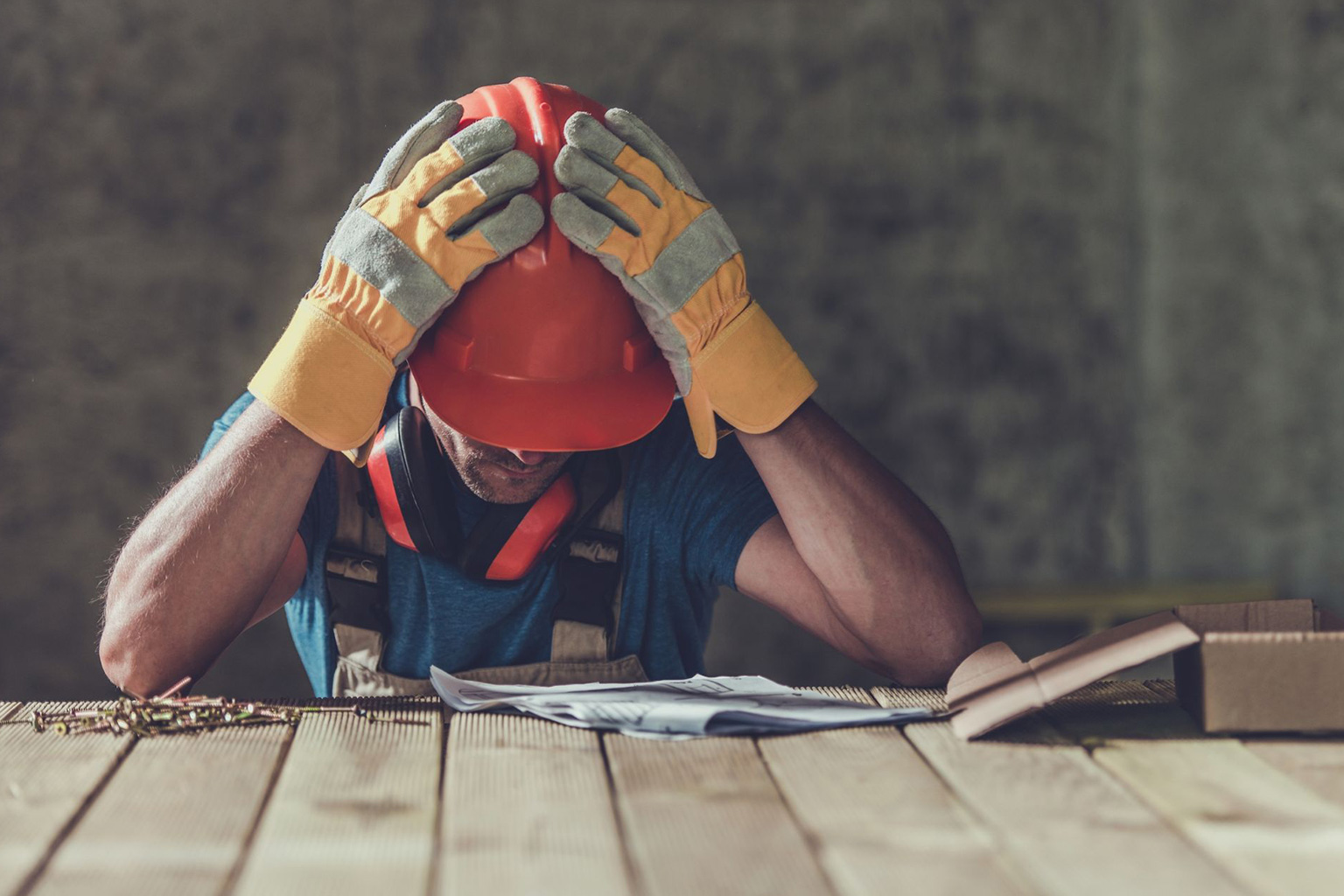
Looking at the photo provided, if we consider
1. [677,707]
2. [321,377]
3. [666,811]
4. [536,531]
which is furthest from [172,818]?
[536,531]

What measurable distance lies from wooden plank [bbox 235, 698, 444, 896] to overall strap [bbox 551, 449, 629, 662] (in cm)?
56

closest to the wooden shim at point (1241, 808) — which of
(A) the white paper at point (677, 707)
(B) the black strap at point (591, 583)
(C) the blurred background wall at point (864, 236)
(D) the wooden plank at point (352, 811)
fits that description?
(A) the white paper at point (677, 707)

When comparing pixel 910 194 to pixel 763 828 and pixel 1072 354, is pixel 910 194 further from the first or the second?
pixel 763 828

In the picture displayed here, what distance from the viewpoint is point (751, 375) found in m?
1.85

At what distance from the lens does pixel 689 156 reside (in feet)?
12.0

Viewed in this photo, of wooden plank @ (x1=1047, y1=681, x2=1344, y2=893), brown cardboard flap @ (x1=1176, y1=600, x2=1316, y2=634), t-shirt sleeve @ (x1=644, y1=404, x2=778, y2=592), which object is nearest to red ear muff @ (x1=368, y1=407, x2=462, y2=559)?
t-shirt sleeve @ (x1=644, y1=404, x2=778, y2=592)

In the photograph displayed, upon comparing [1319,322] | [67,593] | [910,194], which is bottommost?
[67,593]

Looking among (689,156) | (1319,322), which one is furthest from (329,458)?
(1319,322)

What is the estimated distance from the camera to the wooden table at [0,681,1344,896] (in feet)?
3.39

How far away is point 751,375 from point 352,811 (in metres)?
0.91

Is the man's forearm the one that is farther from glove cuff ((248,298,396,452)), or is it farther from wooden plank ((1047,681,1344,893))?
glove cuff ((248,298,396,452))

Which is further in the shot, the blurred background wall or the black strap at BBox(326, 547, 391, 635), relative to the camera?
the blurred background wall

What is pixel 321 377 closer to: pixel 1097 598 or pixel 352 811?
pixel 352 811

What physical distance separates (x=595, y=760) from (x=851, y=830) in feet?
1.00
